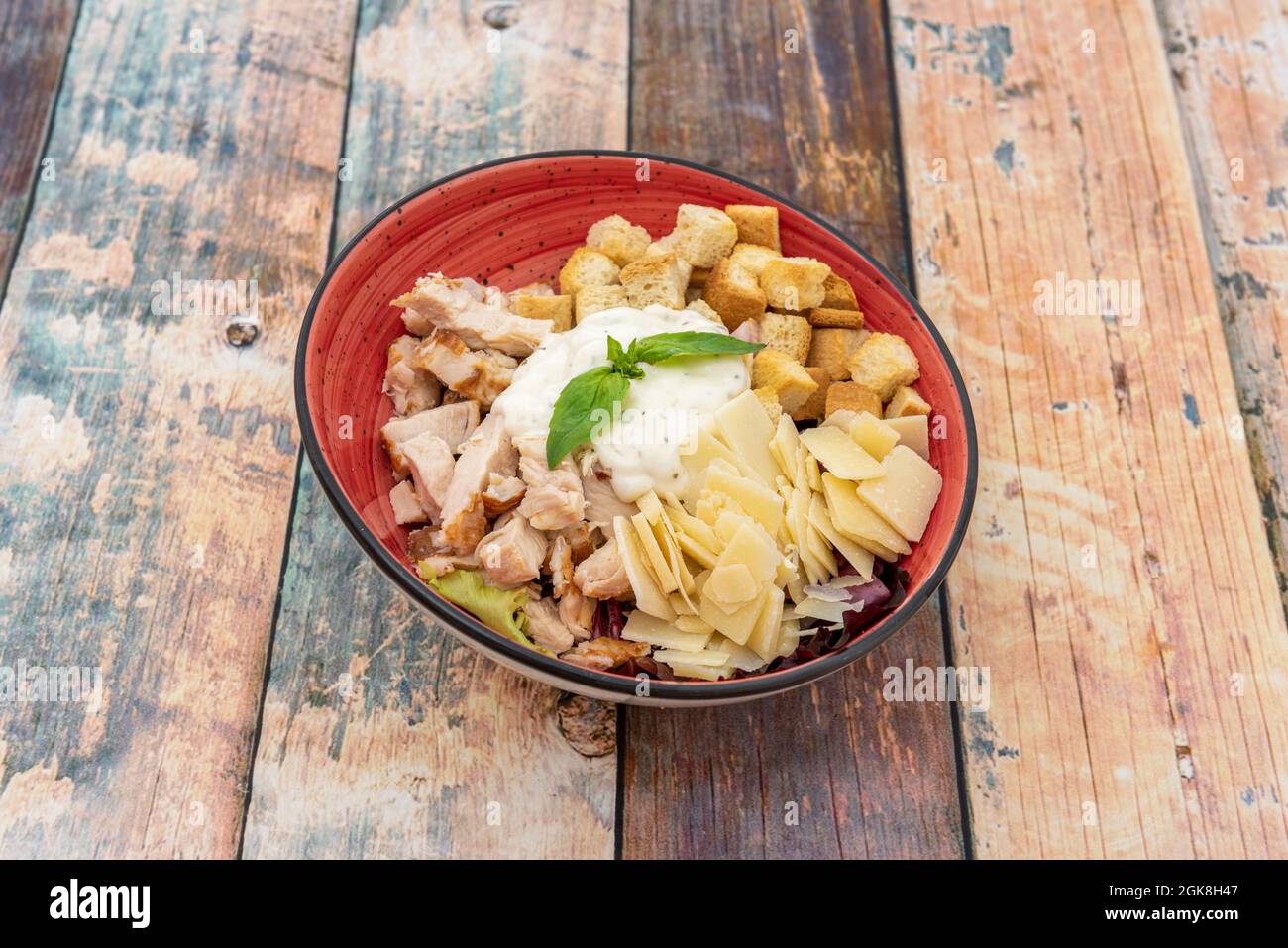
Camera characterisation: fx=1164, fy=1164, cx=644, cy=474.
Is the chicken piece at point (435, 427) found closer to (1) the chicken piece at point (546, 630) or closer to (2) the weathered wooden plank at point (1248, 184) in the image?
(1) the chicken piece at point (546, 630)

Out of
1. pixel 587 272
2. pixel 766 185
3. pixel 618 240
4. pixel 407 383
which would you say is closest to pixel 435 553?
pixel 407 383

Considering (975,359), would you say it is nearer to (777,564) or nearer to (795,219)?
(795,219)

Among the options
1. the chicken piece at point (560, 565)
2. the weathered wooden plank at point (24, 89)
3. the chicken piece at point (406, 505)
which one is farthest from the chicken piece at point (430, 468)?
the weathered wooden plank at point (24, 89)

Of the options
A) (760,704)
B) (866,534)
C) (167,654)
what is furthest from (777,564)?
(167,654)

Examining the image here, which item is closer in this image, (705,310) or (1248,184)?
(705,310)

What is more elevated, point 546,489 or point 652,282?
point 652,282

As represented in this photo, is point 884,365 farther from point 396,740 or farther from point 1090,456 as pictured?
point 396,740
